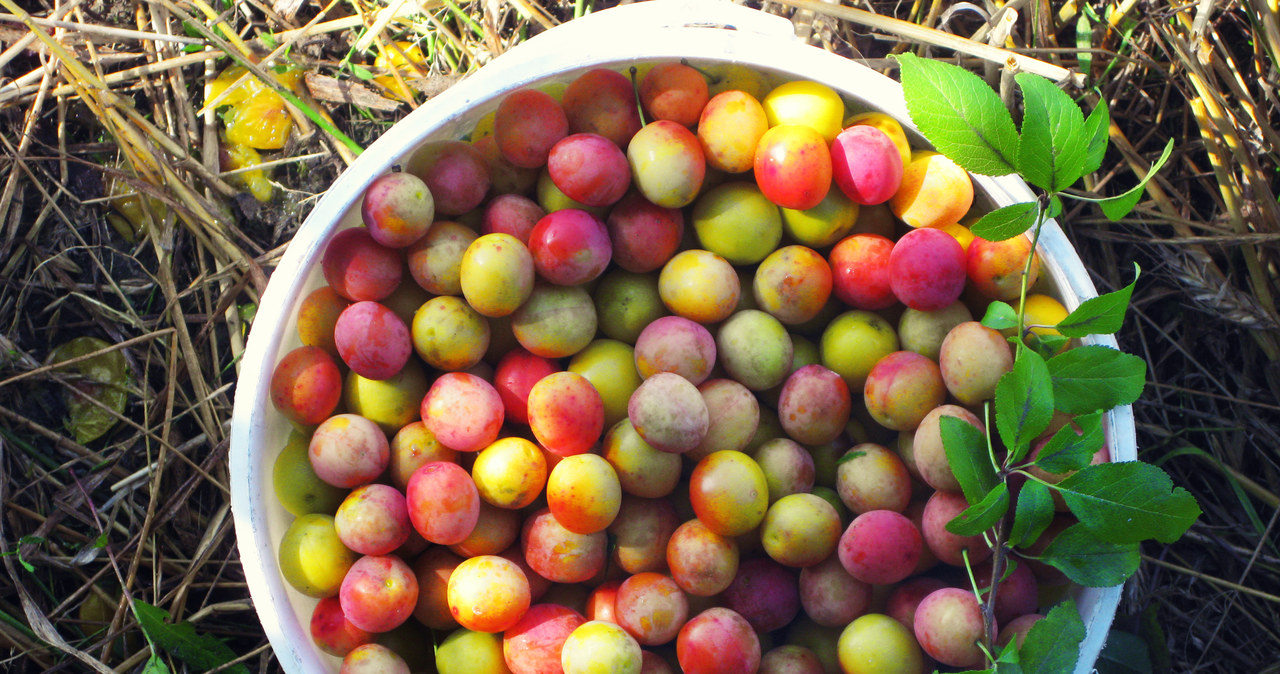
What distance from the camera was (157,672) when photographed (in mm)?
1616

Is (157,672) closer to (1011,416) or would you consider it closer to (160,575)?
(160,575)

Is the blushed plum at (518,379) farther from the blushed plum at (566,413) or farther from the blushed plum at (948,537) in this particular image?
the blushed plum at (948,537)

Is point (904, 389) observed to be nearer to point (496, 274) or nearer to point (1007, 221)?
point (1007, 221)

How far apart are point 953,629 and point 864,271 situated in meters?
0.58

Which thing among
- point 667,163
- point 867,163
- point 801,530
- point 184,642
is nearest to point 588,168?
point 667,163

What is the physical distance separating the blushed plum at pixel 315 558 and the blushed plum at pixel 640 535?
0.44 meters

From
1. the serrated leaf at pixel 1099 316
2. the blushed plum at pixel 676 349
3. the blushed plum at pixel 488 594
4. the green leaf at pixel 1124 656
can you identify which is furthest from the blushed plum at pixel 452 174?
the green leaf at pixel 1124 656

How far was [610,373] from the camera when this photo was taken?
4.80 feet

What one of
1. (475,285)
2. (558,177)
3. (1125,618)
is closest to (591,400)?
(475,285)

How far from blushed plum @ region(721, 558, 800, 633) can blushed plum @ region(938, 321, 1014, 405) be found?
0.42 metres

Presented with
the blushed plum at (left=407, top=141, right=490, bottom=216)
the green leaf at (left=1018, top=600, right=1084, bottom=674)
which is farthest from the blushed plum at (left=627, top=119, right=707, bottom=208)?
the green leaf at (left=1018, top=600, right=1084, bottom=674)

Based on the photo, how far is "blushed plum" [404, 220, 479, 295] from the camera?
1417 millimetres

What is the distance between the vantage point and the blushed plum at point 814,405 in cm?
140

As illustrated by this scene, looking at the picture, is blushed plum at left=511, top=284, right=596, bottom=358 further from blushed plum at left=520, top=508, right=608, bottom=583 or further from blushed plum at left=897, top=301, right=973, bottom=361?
blushed plum at left=897, top=301, right=973, bottom=361
